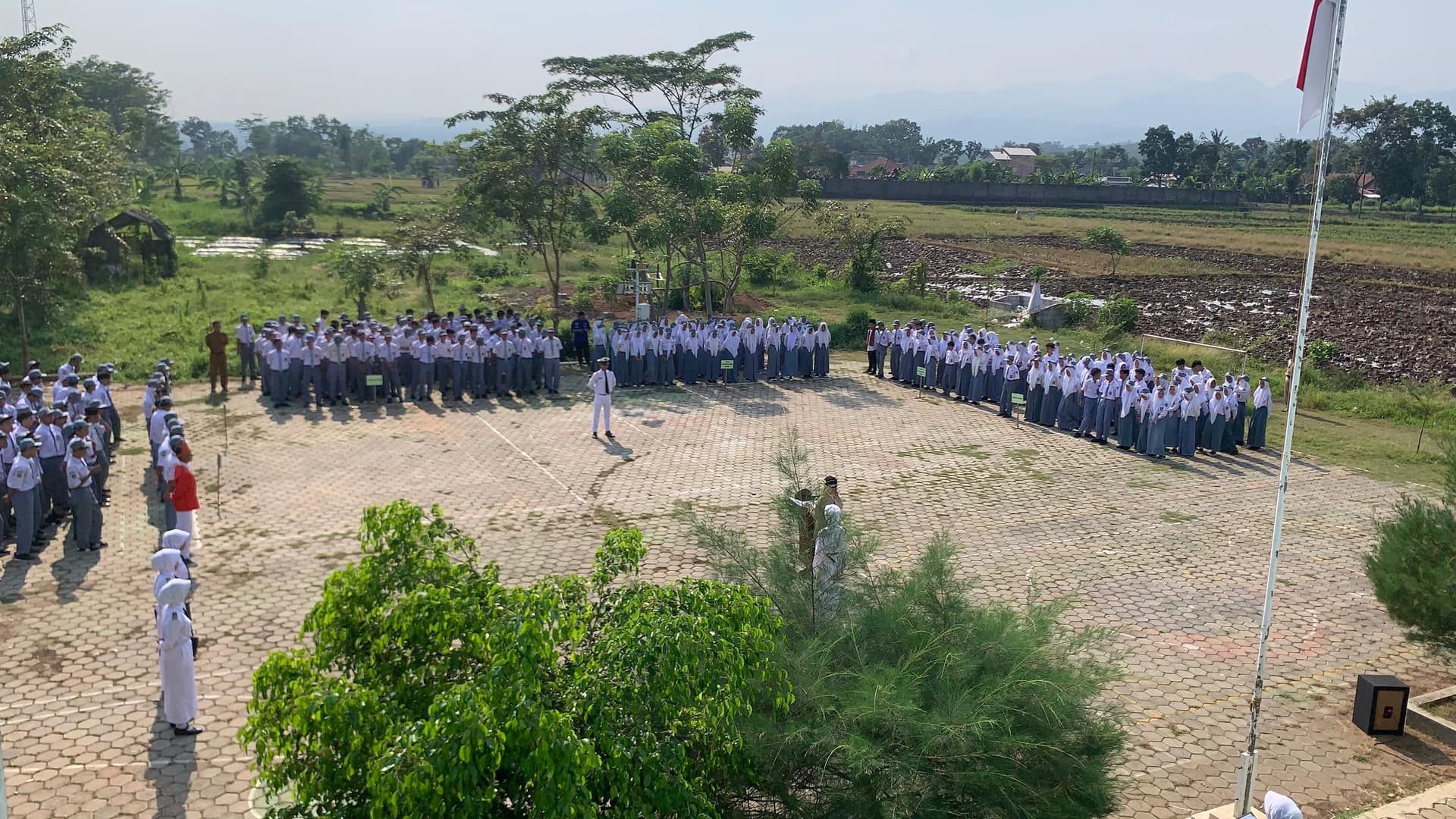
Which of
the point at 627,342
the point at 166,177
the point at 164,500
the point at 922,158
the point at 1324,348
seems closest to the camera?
the point at 164,500

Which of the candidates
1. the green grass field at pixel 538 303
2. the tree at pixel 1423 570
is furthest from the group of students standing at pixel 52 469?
the tree at pixel 1423 570

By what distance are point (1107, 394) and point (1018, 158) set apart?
98753 mm

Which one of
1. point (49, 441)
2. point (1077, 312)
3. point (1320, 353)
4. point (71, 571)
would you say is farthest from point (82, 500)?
point (1077, 312)

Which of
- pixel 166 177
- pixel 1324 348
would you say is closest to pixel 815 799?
pixel 1324 348

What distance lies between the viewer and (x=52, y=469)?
11938mm

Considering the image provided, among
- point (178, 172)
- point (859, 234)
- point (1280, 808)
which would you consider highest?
point (178, 172)

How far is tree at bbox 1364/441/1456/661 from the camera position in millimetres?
8516

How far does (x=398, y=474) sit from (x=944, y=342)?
35.0 ft

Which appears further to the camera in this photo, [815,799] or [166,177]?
[166,177]

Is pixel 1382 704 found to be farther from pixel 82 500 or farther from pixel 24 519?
pixel 24 519

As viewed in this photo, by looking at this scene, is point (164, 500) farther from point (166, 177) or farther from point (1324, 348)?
point (166, 177)

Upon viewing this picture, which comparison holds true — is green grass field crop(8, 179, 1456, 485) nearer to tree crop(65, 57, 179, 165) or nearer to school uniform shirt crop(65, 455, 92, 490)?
school uniform shirt crop(65, 455, 92, 490)

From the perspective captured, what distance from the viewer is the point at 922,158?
133500 millimetres

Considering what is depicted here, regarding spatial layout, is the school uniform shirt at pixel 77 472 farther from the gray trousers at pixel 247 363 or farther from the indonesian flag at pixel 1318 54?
the indonesian flag at pixel 1318 54
